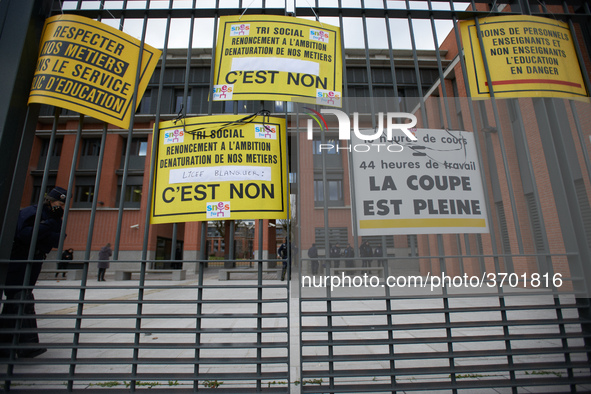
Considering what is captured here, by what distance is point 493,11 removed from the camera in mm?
3578

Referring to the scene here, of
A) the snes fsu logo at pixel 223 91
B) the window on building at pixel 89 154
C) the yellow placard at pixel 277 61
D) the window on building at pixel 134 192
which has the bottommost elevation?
the snes fsu logo at pixel 223 91

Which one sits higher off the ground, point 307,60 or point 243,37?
point 243,37

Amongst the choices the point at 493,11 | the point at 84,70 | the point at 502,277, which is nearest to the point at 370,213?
the point at 502,277

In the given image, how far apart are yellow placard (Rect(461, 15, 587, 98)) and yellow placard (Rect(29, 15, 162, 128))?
156 inches

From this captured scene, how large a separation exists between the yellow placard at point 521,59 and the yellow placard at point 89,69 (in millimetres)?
3956

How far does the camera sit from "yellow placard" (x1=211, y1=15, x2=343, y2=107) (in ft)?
10.2

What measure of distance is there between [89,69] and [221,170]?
1.99m

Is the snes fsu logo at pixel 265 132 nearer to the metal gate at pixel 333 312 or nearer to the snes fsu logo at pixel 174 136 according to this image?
the metal gate at pixel 333 312

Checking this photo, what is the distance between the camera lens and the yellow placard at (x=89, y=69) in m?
3.09

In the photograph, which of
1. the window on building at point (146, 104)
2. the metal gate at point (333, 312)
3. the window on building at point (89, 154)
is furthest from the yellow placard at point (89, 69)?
the window on building at point (89, 154)

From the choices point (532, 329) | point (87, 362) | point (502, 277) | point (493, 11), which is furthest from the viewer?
point (532, 329)

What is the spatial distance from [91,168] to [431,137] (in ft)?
78.6

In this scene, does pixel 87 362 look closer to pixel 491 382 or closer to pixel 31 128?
pixel 31 128

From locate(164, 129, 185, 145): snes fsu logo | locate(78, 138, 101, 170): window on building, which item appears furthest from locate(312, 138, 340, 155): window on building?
locate(78, 138, 101, 170): window on building
